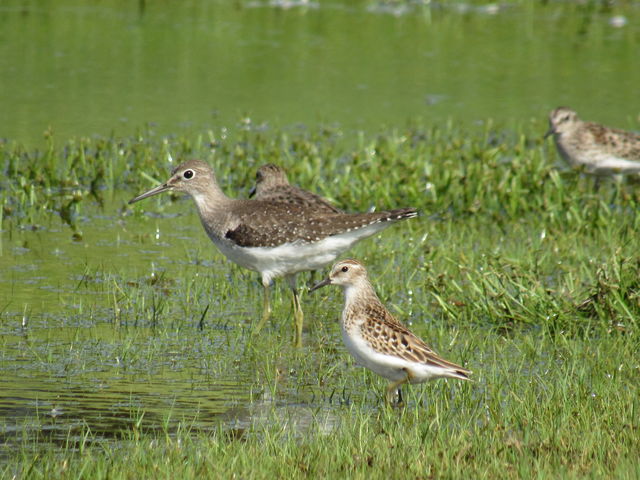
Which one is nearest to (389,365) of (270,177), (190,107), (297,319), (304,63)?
(297,319)

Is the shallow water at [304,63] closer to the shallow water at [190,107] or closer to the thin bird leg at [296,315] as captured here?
the shallow water at [190,107]

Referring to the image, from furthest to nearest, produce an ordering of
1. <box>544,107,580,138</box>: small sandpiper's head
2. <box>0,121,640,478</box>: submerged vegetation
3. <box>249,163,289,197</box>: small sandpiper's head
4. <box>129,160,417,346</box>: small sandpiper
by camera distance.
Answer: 1. <box>544,107,580,138</box>: small sandpiper's head
2. <box>249,163,289,197</box>: small sandpiper's head
3. <box>129,160,417,346</box>: small sandpiper
4. <box>0,121,640,478</box>: submerged vegetation

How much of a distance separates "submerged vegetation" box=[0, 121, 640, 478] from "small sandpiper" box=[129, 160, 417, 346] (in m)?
0.50

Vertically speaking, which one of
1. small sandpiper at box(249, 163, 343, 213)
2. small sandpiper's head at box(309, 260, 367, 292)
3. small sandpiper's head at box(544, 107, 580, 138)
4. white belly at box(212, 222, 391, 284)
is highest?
small sandpiper's head at box(309, 260, 367, 292)

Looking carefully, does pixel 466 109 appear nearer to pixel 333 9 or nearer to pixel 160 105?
pixel 160 105

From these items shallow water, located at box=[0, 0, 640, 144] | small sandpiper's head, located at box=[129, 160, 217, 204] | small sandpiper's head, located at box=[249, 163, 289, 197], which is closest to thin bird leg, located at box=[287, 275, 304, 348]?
small sandpiper's head, located at box=[129, 160, 217, 204]

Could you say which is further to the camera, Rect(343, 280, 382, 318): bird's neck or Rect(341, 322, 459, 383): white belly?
Rect(343, 280, 382, 318): bird's neck

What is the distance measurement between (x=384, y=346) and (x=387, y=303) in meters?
2.81

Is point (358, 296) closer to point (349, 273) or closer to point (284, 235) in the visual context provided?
point (349, 273)

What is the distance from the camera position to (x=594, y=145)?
1633 centimetres

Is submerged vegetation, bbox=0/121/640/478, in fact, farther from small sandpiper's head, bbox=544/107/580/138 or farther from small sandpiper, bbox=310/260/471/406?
small sandpiper's head, bbox=544/107/580/138

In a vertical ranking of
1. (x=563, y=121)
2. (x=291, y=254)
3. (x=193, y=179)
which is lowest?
(x=563, y=121)

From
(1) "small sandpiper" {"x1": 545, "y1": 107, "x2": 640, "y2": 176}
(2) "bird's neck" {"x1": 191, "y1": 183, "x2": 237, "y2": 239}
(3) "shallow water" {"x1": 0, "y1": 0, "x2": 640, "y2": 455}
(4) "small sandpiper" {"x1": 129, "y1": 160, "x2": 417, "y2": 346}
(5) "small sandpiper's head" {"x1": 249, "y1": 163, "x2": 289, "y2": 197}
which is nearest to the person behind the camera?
(3) "shallow water" {"x1": 0, "y1": 0, "x2": 640, "y2": 455}

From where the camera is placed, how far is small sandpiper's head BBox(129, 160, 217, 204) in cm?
1121
